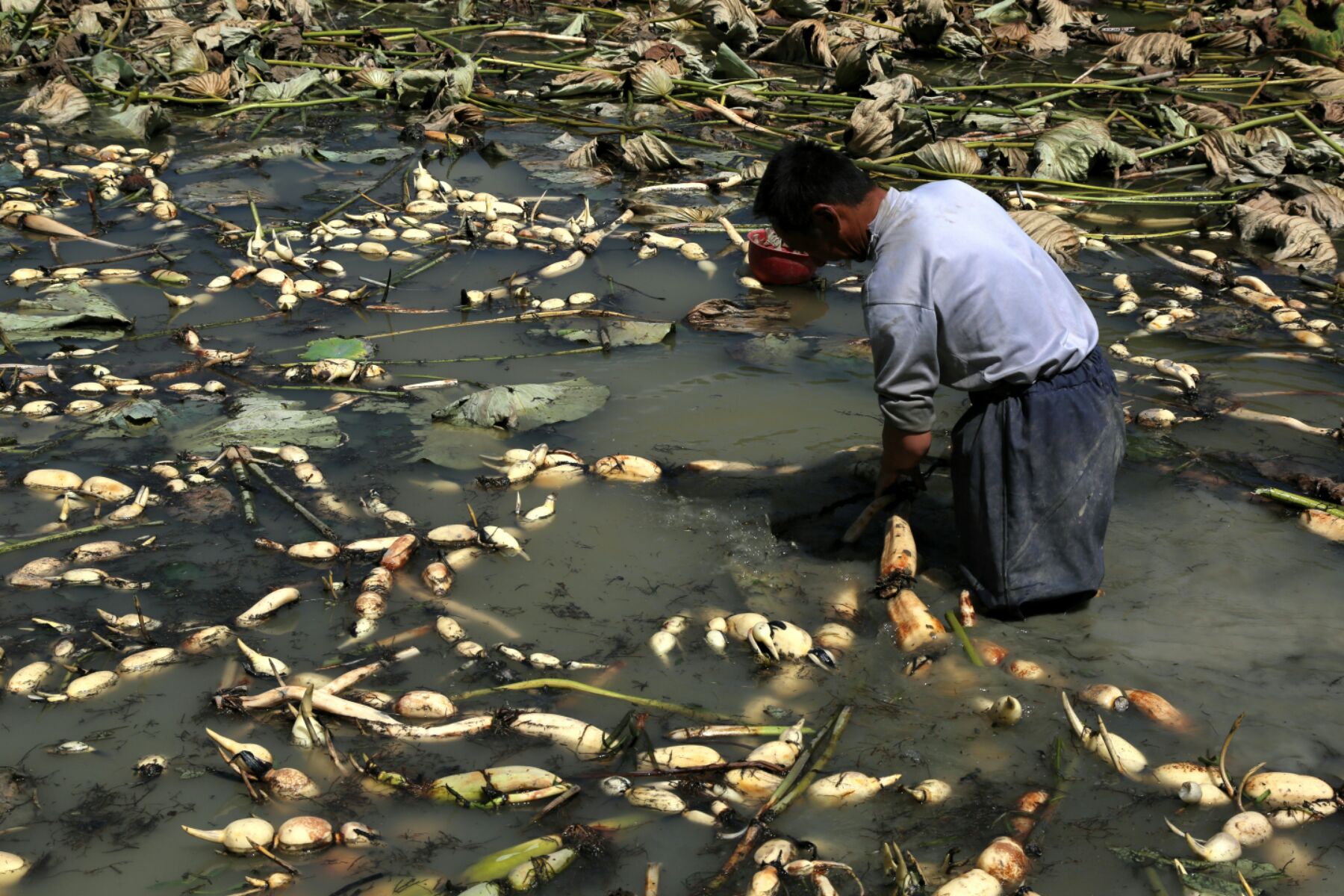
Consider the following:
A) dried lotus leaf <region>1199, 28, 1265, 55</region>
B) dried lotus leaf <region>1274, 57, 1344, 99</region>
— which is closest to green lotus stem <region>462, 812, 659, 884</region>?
dried lotus leaf <region>1274, 57, 1344, 99</region>

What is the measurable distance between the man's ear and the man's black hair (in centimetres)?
1

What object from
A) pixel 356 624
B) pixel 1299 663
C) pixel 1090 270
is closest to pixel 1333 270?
pixel 1090 270

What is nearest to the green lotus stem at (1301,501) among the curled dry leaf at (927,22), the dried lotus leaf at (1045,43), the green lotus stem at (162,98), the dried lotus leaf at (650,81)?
the dried lotus leaf at (650,81)

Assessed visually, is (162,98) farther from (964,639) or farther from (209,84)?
(964,639)

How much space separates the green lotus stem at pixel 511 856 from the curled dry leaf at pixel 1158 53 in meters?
6.57

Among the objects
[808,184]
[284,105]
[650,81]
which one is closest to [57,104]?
[284,105]

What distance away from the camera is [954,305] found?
264cm

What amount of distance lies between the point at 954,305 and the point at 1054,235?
2.28m

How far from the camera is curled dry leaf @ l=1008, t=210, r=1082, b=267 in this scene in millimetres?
4641

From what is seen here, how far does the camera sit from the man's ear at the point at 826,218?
8.81 ft

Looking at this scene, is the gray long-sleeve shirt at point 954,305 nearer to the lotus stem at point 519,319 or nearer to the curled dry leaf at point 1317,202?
the lotus stem at point 519,319

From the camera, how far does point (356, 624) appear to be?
8.87 ft

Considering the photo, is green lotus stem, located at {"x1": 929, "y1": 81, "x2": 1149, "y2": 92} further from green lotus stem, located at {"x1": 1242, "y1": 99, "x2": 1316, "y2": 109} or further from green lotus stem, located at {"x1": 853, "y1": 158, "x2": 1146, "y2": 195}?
green lotus stem, located at {"x1": 853, "y1": 158, "x2": 1146, "y2": 195}

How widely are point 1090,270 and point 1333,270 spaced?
1.05m
